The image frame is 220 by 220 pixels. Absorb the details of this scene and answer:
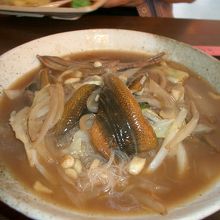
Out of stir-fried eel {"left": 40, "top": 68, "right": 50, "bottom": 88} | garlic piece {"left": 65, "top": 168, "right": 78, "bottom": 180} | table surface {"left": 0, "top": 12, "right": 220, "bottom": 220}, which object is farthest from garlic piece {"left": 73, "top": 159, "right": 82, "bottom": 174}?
table surface {"left": 0, "top": 12, "right": 220, "bottom": 220}

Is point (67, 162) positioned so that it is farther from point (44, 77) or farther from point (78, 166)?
point (44, 77)

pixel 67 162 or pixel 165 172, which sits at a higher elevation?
pixel 67 162

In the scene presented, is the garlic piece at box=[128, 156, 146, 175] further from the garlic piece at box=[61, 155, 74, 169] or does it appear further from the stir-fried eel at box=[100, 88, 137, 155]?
the garlic piece at box=[61, 155, 74, 169]

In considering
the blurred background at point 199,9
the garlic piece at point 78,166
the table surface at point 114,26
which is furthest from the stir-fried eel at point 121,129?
the blurred background at point 199,9

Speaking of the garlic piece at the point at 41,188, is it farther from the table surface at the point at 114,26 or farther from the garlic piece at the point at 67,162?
the table surface at the point at 114,26

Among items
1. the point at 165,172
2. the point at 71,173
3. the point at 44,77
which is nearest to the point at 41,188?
the point at 71,173

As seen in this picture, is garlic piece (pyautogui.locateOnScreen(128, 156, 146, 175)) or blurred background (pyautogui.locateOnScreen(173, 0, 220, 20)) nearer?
garlic piece (pyautogui.locateOnScreen(128, 156, 146, 175))
